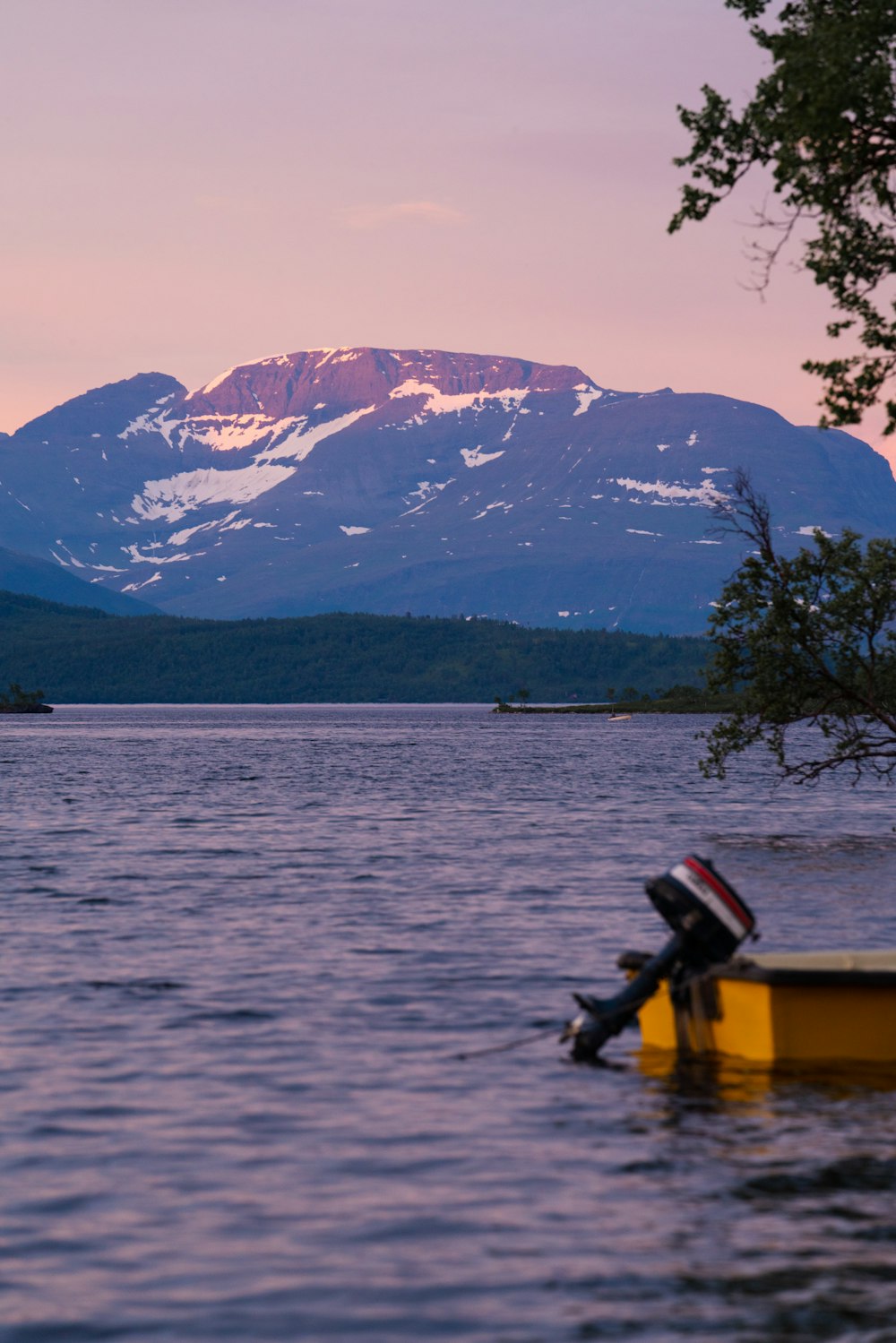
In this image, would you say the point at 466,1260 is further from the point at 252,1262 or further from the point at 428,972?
the point at 428,972

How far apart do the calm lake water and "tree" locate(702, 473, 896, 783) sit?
48.4 feet

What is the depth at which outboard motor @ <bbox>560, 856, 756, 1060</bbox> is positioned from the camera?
23828 millimetres

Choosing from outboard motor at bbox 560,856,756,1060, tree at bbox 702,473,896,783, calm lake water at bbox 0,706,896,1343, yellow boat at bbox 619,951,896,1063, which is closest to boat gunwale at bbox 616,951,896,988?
yellow boat at bbox 619,951,896,1063

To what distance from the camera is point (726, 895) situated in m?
24.1

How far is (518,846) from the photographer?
211 ft

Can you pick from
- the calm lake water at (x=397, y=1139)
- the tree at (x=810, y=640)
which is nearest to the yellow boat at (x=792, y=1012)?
the calm lake water at (x=397, y=1139)

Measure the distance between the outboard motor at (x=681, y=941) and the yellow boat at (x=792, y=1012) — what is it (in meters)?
0.33

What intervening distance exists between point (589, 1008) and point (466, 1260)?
892 cm

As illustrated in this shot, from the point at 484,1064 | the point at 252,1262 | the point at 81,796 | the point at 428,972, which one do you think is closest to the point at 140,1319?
the point at 252,1262

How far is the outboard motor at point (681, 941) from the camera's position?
23828mm

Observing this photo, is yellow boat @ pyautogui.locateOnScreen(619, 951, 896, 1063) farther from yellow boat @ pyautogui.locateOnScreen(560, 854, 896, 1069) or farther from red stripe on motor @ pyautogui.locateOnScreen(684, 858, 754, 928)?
red stripe on motor @ pyautogui.locateOnScreen(684, 858, 754, 928)

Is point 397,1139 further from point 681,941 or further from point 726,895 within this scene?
point 726,895

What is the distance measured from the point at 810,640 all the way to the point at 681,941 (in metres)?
38.7

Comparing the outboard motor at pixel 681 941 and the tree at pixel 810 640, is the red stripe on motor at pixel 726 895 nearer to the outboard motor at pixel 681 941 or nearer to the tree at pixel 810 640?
the outboard motor at pixel 681 941
